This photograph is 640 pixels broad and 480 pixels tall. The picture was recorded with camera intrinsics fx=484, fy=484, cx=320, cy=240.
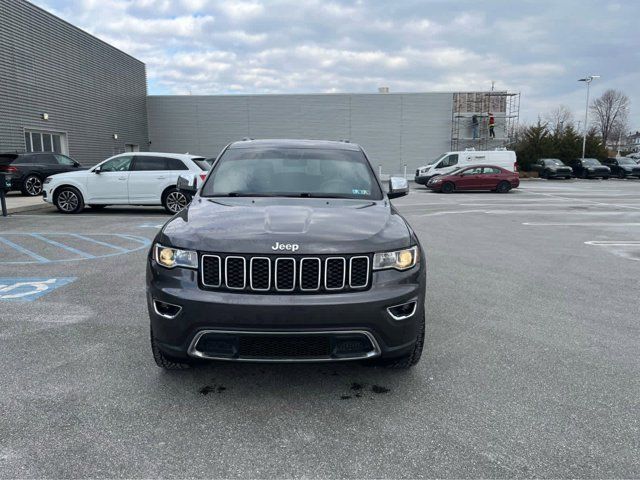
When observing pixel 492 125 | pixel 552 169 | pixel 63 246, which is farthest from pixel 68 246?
pixel 492 125

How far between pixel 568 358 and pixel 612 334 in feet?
2.90

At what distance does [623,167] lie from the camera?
36.8m

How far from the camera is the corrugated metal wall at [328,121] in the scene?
38000 millimetres

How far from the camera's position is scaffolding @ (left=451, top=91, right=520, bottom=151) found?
1494 inches

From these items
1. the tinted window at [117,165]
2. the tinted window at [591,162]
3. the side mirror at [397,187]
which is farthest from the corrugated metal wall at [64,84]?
the tinted window at [591,162]

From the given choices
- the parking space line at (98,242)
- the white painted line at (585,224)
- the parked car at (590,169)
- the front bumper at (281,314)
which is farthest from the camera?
the parked car at (590,169)

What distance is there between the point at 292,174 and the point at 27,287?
368cm

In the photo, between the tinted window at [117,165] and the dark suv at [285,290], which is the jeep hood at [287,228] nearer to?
the dark suv at [285,290]

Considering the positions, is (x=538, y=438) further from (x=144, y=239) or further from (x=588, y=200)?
(x=588, y=200)

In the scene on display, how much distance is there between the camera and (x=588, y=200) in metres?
19.6

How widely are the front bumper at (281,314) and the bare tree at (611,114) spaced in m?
91.8

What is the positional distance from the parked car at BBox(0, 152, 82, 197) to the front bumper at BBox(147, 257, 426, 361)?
16.7m

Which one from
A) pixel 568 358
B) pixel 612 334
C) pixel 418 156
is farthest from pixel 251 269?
pixel 418 156

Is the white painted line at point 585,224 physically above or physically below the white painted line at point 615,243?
below
